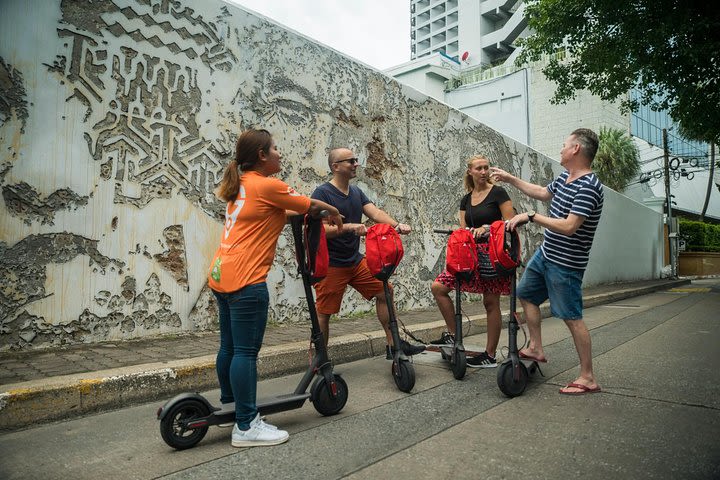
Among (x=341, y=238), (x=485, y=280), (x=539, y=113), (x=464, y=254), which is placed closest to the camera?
(x=464, y=254)

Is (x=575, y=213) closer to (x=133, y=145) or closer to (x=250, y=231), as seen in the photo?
(x=250, y=231)

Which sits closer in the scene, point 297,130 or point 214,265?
point 214,265

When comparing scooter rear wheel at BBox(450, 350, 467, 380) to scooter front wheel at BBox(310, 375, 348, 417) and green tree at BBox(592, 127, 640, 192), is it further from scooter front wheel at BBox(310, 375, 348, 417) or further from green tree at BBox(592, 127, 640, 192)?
green tree at BBox(592, 127, 640, 192)

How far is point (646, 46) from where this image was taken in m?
10.6

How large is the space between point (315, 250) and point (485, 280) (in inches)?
65.5

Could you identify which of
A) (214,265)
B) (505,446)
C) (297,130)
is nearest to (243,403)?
(214,265)

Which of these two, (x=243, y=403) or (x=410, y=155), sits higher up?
(x=410, y=155)

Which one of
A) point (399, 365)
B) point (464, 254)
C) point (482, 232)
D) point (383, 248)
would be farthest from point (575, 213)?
point (399, 365)

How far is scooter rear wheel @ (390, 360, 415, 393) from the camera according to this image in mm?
3539

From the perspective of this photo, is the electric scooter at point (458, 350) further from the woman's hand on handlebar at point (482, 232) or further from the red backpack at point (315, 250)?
the red backpack at point (315, 250)

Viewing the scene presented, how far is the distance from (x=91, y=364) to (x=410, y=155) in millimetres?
5598

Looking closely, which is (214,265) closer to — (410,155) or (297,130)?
(297,130)

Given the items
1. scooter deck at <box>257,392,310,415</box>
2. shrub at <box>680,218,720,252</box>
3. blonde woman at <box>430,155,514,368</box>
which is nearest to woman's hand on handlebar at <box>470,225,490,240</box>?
blonde woman at <box>430,155,514,368</box>

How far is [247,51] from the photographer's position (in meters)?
5.65
